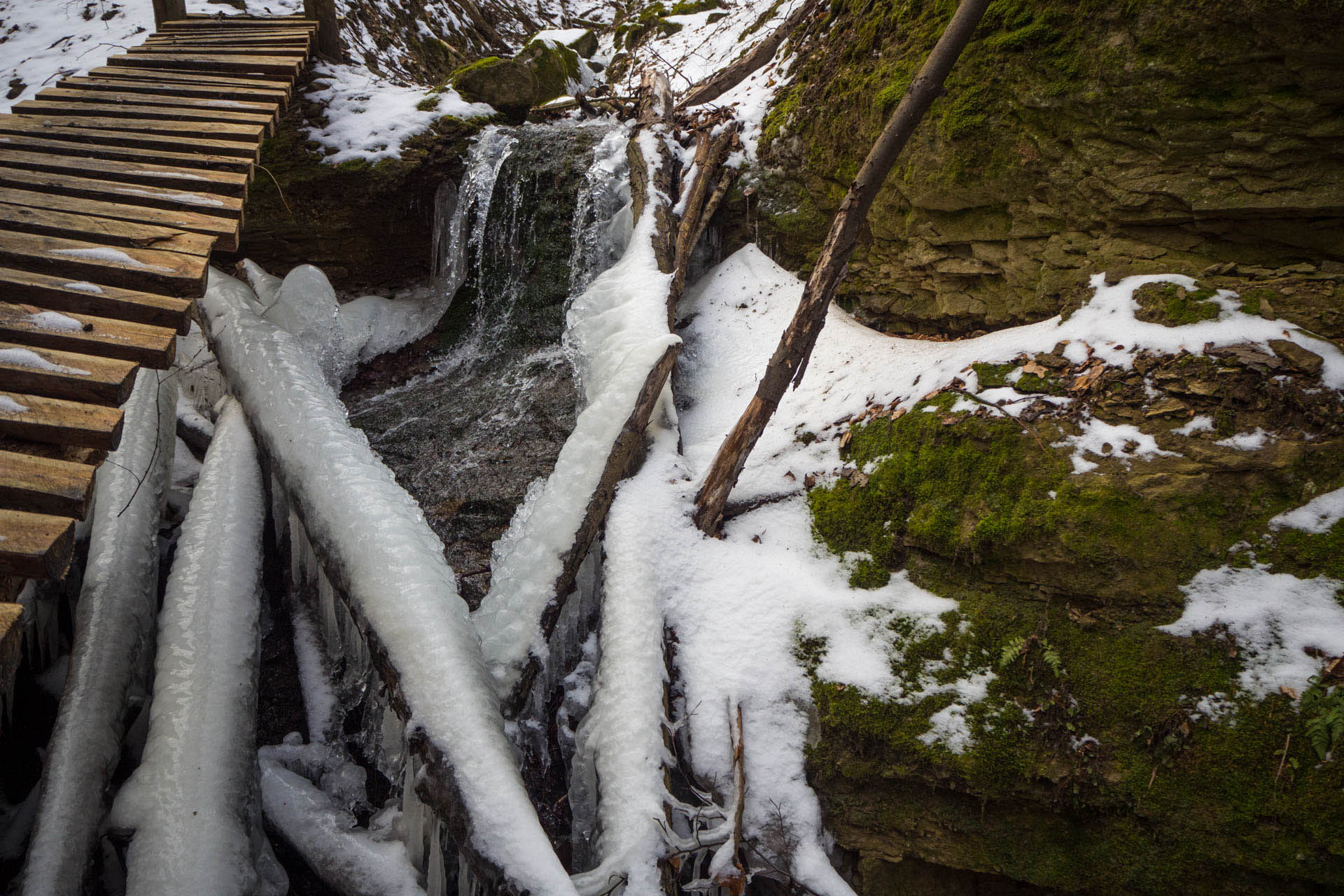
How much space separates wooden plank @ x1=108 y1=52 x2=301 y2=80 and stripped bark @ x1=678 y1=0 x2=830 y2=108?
3970 mm

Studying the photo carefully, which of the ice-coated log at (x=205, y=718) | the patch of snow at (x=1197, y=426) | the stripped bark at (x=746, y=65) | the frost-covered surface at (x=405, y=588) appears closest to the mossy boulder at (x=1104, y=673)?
the patch of snow at (x=1197, y=426)

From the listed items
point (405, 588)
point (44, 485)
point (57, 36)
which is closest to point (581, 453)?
point (405, 588)

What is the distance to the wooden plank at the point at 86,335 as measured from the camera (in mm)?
2537

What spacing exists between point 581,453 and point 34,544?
2175 millimetres

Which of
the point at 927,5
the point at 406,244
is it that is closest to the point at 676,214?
the point at 927,5

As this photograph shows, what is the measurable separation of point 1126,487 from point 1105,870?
1417 mm

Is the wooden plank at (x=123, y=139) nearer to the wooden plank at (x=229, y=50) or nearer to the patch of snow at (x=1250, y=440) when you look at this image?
the wooden plank at (x=229, y=50)

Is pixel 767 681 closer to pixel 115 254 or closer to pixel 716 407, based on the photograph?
pixel 716 407

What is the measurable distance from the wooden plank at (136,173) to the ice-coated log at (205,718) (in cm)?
166

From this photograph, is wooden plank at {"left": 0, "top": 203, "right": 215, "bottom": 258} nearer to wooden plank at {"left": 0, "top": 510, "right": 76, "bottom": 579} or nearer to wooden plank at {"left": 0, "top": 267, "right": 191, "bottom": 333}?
wooden plank at {"left": 0, "top": 267, "right": 191, "bottom": 333}

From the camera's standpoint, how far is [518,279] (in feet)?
20.7

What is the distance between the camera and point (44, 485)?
2055 millimetres

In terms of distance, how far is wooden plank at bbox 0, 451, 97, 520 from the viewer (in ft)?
6.66

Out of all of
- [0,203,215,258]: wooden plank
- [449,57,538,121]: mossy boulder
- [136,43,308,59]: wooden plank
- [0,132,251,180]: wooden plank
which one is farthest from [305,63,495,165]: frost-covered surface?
[0,203,215,258]: wooden plank
